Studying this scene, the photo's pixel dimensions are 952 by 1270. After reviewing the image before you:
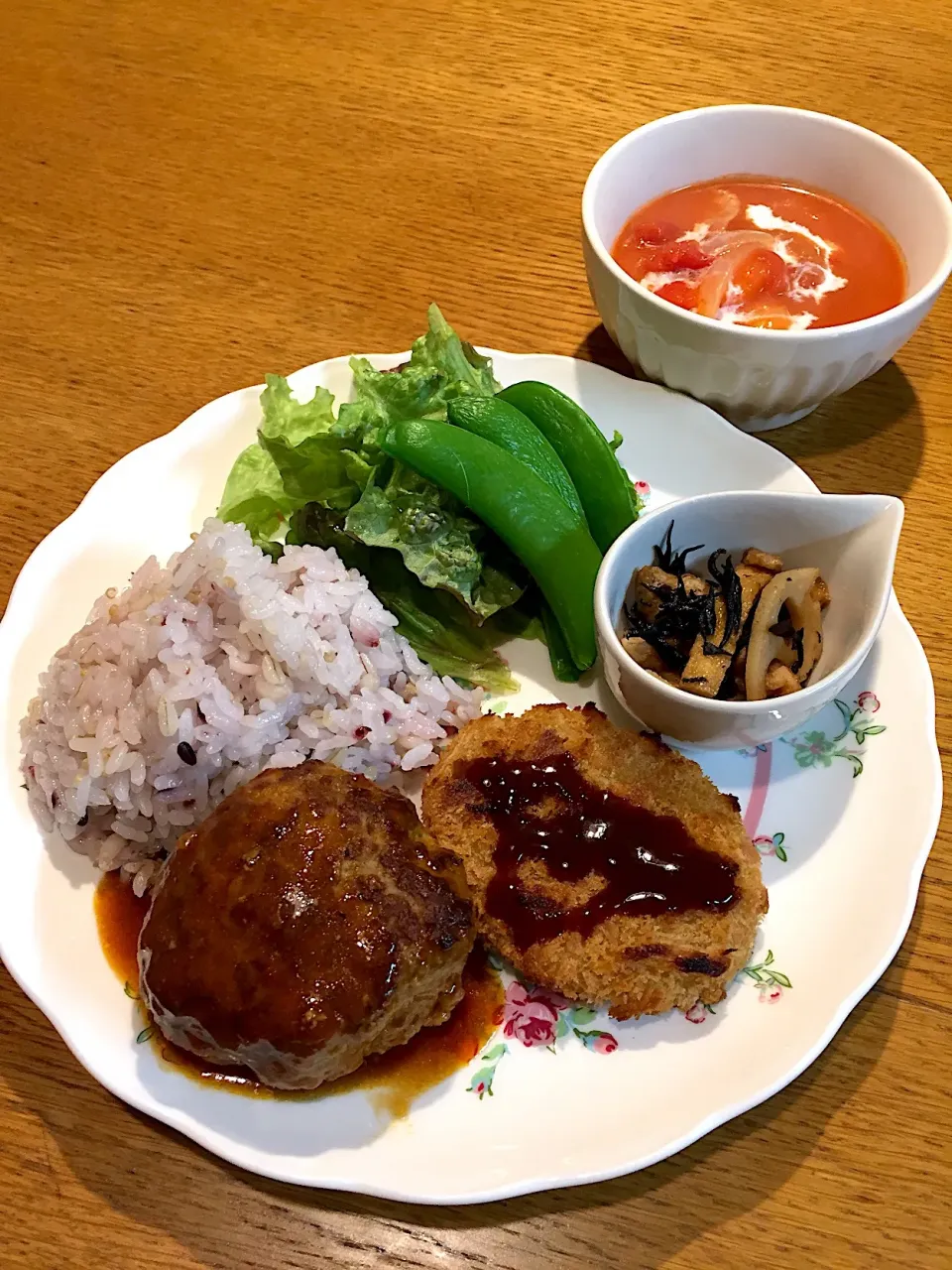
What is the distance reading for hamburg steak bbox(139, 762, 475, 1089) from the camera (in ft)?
5.76

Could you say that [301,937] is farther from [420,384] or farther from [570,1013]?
[420,384]

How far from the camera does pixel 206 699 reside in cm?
221

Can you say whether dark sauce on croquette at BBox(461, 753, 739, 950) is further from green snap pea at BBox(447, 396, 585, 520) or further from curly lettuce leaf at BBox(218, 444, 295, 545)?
curly lettuce leaf at BBox(218, 444, 295, 545)

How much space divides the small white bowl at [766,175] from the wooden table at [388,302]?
350mm

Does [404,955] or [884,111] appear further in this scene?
[884,111]

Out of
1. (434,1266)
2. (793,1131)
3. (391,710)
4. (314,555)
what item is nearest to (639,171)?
(314,555)

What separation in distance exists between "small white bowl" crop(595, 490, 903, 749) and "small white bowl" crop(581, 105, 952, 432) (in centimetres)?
43

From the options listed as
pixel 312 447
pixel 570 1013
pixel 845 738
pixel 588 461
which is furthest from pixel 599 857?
pixel 312 447

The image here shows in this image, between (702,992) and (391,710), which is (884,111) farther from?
(702,992)

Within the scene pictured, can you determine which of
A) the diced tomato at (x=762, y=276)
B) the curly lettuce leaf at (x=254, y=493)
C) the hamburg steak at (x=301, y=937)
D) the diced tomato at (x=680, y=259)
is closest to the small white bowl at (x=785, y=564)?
the hamburg steak at (x=301, y=937)

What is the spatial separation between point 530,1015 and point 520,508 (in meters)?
1.15

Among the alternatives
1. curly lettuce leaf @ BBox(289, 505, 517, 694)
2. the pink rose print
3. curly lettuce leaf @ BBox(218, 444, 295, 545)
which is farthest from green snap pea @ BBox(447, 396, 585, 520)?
the pink rose print

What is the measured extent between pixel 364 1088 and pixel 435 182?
115 inches

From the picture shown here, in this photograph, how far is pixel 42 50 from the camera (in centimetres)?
393
